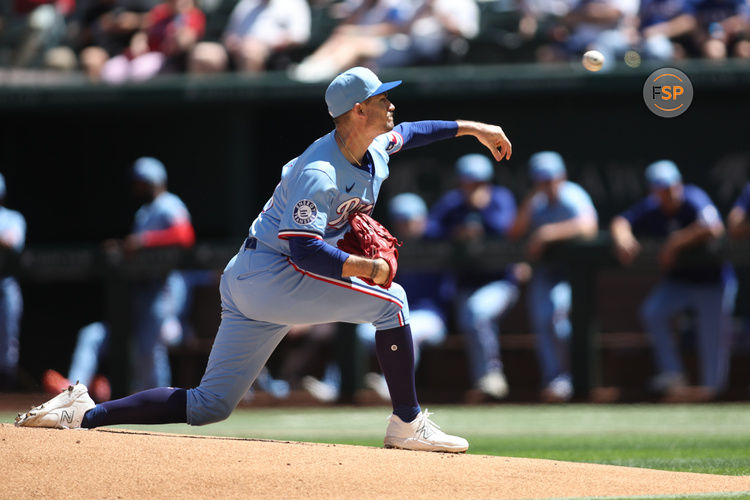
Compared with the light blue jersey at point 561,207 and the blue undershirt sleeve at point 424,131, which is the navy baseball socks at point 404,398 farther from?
the light blue jersey at point 561,207

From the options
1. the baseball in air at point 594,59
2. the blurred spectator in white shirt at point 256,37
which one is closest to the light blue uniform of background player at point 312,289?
the baseball in air at point 594,59

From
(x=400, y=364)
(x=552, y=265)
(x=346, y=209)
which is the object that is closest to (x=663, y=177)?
(x=552, y=265)

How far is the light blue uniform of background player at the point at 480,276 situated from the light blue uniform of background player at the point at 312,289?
4.42 meters

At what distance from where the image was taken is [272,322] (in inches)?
186

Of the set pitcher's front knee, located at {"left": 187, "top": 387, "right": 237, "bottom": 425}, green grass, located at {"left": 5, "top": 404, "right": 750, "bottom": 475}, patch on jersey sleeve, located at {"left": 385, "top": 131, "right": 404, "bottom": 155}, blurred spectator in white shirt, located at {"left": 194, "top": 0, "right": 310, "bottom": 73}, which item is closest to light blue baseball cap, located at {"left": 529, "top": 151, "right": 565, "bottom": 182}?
green grass, located at {"left": 5, "top": 404, "right": 750, "bottom": 475}

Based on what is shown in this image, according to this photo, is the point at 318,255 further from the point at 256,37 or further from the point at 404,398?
the point at 256,37

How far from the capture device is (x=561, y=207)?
31.0 feet

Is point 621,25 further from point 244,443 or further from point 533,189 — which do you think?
point 244,443

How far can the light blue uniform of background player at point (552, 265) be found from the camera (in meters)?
9.18

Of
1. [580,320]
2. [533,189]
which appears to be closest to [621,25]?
[533,189]

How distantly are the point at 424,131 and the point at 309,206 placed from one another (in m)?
0.99

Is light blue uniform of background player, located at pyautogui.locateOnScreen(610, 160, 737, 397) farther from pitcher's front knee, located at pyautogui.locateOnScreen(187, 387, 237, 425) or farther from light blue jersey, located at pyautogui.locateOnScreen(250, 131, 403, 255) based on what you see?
pitcher's front knee, located at pyautogui.locateOnScreen(187, 387, 237, 425)

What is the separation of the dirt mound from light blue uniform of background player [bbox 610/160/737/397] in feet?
14.5

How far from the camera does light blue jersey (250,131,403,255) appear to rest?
174 inches
